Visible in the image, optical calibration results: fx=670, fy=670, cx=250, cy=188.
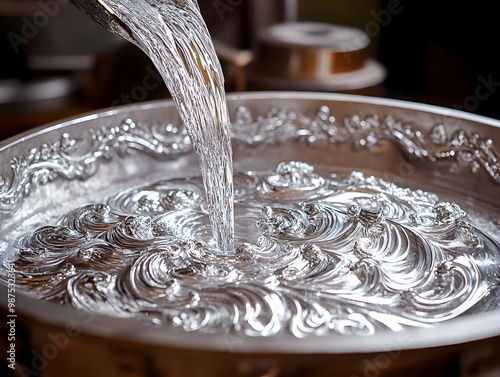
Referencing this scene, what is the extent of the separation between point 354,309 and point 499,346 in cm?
15

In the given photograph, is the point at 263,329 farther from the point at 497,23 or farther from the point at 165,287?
the point at 497,23

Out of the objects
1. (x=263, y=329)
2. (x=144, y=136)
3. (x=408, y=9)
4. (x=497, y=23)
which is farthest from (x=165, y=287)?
(x=408, y=9)
